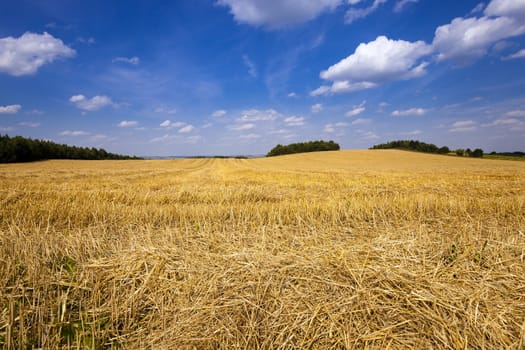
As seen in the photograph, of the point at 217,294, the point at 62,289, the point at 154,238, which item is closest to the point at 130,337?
the point at 217,294

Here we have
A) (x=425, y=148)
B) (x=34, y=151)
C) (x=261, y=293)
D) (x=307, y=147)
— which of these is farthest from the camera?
(x=307, y=147)

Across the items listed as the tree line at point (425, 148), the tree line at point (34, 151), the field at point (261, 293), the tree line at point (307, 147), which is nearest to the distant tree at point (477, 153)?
the tree line at point (425, 148)

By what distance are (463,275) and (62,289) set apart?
449 centimetres

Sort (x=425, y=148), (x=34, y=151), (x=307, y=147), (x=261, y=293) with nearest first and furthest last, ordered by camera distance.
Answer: (x=261, y=293) → (x=34, y=151) → (x=425, y=148) → (x=307, y=147)

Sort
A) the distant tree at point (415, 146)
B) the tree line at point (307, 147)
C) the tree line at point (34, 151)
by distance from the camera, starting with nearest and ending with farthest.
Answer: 1. the tree line at point (34, 151)
2. the distant tree at point (415, 146)
3. the tree line at point (307, 147)

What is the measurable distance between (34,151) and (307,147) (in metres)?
91.8

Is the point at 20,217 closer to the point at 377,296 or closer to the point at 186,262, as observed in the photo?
the point at 186,262

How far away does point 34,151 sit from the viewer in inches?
2251

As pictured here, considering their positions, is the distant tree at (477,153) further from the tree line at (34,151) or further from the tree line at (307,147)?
the tree line at (34,151)

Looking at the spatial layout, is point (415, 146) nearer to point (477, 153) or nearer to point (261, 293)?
point (477, 153)

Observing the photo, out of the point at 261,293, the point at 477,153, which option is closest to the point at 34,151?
the point at 261,293

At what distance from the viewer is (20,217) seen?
5.51 metres

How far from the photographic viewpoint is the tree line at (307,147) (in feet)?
345

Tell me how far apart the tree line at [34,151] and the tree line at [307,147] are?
72.3 meters
